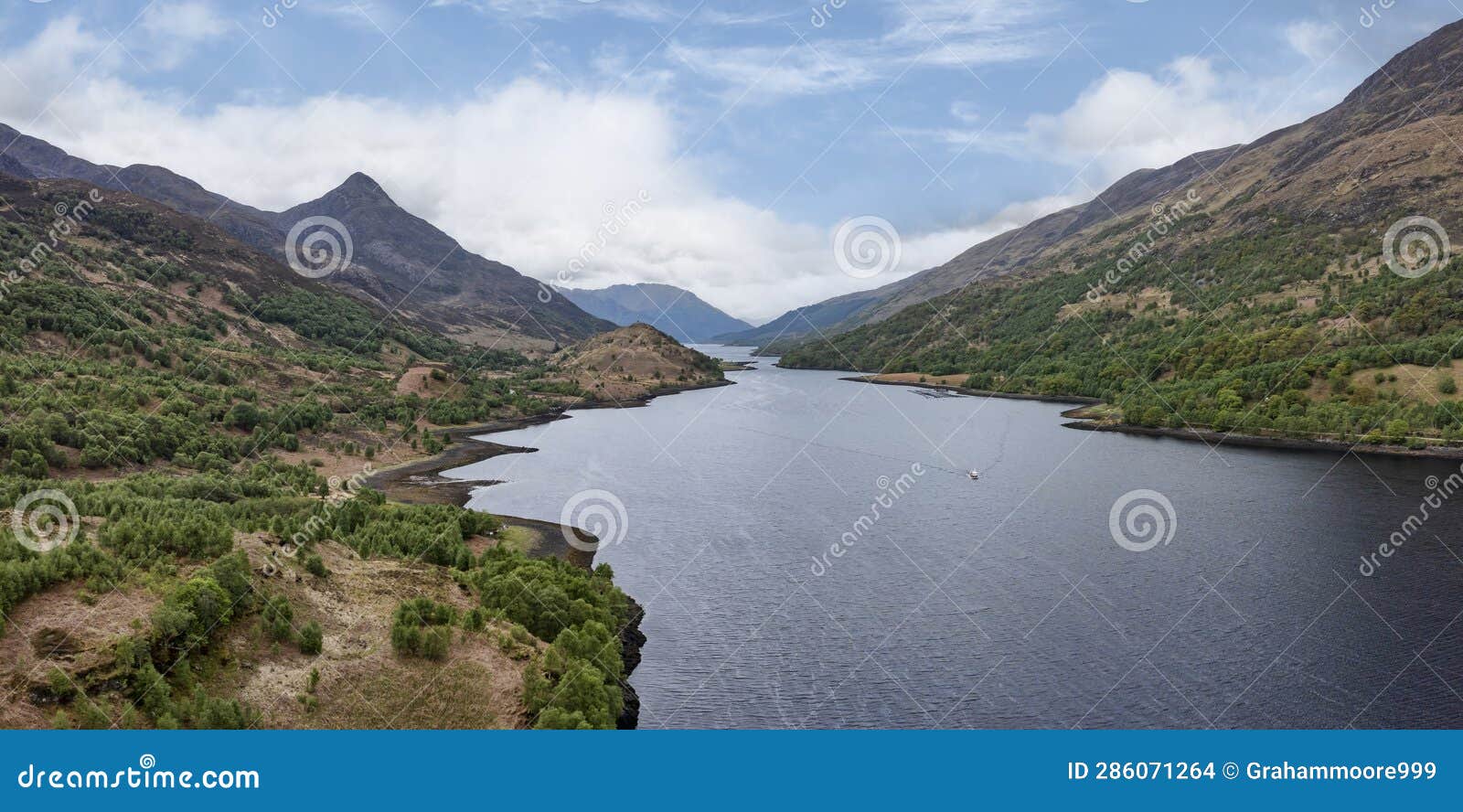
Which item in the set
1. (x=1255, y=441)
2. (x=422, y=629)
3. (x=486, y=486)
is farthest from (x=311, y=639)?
(x=1255, y=441)

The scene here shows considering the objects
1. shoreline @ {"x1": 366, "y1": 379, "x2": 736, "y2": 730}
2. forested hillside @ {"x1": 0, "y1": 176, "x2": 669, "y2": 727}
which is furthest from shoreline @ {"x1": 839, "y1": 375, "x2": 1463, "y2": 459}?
forested hillside @ {"x1": 0, "y1": 176, "x2": 669, "y2": 727}

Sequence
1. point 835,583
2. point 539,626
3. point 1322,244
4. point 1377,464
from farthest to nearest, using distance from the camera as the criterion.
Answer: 1. point 1322,244
2. point 1377,464
3. point 835,583
4. point 539,626

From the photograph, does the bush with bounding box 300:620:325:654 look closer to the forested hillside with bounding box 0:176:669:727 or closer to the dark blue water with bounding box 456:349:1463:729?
the forested hillside with bounding box 0:176:669:727

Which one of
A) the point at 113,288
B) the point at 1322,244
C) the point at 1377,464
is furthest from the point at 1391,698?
the point at 1322,244

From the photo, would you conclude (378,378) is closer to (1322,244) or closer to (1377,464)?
(1377,464)

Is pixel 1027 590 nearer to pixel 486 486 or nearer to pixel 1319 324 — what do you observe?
pixel 486 486

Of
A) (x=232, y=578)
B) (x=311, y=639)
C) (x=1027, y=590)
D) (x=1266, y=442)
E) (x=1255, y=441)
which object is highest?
(x=1255, y=441)

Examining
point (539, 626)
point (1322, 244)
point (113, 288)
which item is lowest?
point (539, 626)
